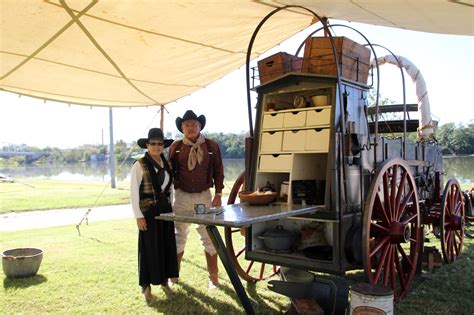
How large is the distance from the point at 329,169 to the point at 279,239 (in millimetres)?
728

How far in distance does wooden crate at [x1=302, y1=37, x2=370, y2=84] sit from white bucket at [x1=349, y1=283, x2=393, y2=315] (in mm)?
1623

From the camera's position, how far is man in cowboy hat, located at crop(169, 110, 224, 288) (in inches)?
162

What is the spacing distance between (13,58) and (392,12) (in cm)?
374

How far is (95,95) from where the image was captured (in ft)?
19.9

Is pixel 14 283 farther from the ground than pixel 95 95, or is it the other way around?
pixel 95 95

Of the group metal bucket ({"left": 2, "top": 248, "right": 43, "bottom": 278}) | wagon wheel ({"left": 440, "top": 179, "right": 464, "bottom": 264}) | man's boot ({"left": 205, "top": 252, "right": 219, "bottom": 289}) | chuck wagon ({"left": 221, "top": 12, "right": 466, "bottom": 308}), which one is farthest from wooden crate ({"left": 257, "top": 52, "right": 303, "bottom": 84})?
metal bucket ({"left": 2, "top": 248, "right": 43, "bottom": 278})

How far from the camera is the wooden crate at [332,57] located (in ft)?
10.9

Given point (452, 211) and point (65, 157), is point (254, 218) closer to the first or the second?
point (452, 211)

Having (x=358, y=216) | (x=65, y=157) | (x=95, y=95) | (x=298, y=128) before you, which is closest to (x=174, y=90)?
(x=95, y=95)

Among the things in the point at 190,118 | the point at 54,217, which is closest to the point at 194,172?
the point at 190,118

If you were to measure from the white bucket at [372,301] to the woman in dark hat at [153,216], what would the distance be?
1789 millimetres

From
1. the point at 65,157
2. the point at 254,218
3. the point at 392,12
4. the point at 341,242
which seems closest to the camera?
the point at 254,218

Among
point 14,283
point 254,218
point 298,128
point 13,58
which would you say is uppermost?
point 13,58

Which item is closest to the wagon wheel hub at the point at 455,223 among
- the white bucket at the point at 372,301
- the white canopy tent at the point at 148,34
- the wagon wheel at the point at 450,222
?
the wagon wheel at the point at 450,222
